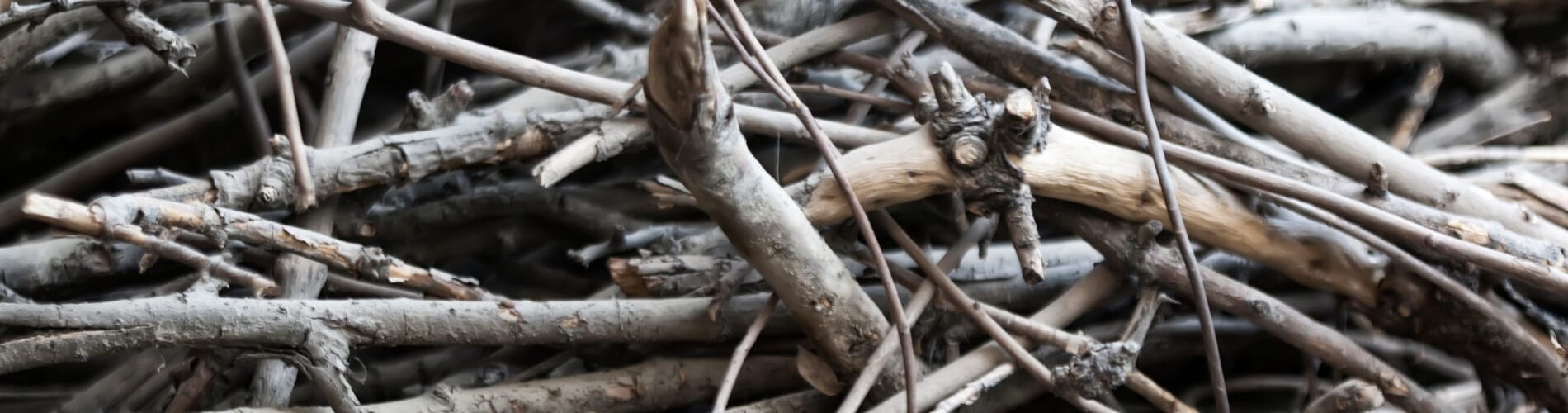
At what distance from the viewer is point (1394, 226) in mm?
789

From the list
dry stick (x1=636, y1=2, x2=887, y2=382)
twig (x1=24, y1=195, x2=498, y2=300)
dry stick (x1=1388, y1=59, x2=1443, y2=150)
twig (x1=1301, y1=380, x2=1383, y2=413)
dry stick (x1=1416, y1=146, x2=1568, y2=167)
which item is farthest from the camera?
dry stick (x1=1388, y1=59, x2=1443, y2=150)

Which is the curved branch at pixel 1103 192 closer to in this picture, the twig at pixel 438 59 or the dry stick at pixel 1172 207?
the dry stick at pixel 1172 207

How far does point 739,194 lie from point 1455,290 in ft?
1.84

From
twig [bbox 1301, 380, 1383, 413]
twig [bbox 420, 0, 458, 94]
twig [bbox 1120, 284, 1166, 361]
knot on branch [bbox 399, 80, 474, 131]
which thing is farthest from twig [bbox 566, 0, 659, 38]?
twig [bbox 1301, 380, 1383, 413]

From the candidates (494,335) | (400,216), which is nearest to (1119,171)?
(494,335)

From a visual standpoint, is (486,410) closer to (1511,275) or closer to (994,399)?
(994,399)

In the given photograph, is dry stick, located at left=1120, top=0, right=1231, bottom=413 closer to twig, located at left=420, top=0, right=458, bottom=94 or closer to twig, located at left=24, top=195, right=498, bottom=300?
twig, located at left=24, top=195, right=498, bottom=300

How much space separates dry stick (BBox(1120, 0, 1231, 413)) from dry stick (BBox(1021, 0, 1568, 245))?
0.05 meters

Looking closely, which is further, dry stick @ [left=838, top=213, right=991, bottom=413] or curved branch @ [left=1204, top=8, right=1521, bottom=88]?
curved branch @ [left=1204, top=8, right=1521, bottom=88]

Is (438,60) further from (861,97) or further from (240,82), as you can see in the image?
(861,97)

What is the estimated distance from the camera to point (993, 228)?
0.89 metres

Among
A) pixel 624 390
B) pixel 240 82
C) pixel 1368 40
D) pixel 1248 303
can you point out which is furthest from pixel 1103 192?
pixel 240 82

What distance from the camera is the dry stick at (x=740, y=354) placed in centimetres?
74

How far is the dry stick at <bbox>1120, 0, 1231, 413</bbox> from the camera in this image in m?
0.77
